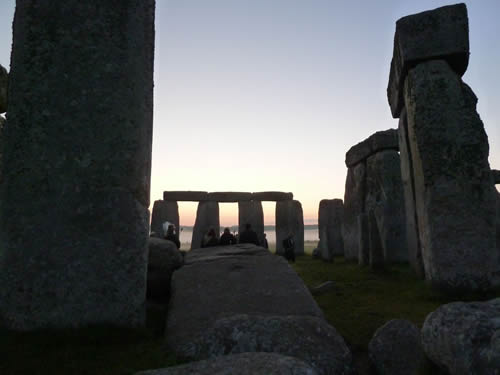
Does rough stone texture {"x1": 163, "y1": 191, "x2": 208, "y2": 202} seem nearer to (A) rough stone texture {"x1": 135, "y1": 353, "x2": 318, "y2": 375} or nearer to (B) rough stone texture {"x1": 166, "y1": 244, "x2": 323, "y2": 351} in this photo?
(B) rough stone texture {"x1": 166, "y1": 244, "x2": 323, "y2": 351}

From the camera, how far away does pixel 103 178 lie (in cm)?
331

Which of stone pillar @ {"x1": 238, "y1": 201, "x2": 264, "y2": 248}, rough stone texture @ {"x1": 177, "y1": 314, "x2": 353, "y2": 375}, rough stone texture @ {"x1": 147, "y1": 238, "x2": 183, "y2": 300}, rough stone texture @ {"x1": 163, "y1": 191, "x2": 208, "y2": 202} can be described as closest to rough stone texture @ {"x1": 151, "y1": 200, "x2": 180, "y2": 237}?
rough stone texture @ {"x1": 163, "y1": 191, "x2": 208, "y2": 202}

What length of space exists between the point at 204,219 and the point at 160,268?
13.3 m

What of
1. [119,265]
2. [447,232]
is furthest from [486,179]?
[119,265]

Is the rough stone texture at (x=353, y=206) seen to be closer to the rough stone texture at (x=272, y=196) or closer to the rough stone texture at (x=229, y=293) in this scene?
the rough stone texture at (x=272, y=196)

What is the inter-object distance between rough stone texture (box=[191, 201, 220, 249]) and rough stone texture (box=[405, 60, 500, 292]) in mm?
12920

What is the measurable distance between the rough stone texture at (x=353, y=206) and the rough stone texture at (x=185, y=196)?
7.86 m

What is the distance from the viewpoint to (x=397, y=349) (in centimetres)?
277

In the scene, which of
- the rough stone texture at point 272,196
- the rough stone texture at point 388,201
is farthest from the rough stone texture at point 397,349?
the rough stone texture at point 272,196

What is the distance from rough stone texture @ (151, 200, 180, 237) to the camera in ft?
56.8

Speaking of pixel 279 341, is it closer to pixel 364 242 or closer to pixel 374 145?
pixel 364 242

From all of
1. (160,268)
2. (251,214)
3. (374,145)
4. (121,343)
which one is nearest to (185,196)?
(251,214)

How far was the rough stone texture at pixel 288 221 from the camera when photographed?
17.2 metres

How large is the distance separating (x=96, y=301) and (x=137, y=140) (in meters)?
1.44
